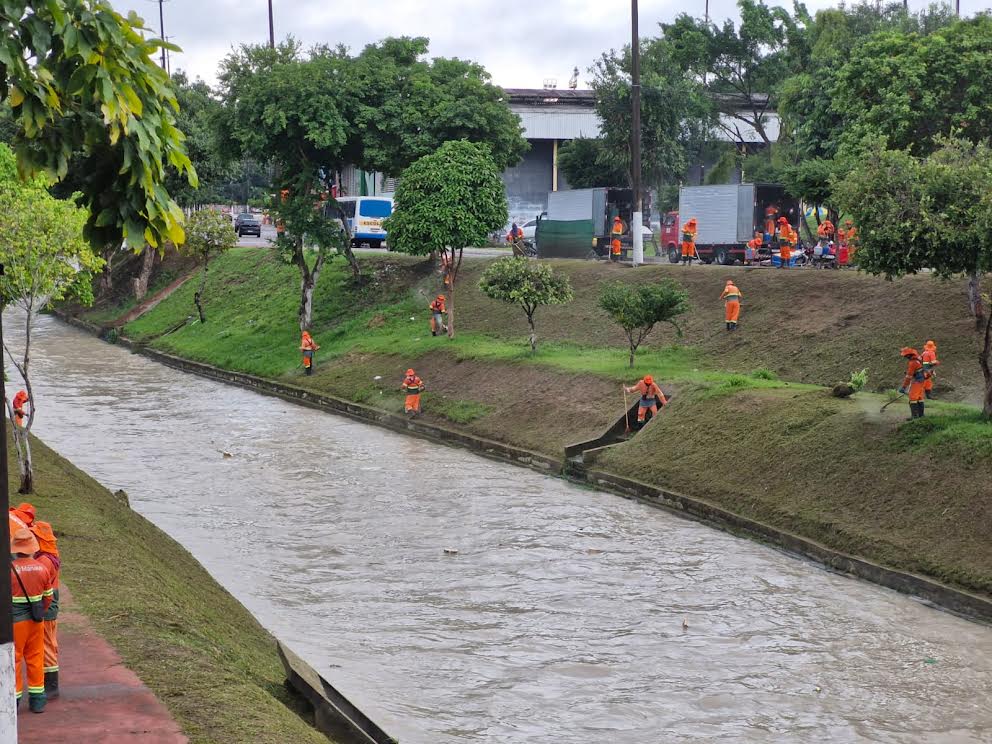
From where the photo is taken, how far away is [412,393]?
102ft

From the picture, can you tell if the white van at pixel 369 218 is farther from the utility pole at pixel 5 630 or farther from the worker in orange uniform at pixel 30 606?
the utility pole at pixel 5 630

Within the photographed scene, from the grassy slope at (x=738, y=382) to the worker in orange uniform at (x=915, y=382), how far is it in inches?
12.2

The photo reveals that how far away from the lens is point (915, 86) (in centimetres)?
3569

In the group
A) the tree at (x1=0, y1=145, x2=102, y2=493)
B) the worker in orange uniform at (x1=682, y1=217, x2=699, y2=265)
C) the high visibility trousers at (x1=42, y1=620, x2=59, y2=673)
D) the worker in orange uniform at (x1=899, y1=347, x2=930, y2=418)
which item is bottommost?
the high visibility trousers at (x1=42, y1=620, x2=59, y2=673)

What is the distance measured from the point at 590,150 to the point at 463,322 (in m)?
22.5

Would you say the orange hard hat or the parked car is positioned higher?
the parked car

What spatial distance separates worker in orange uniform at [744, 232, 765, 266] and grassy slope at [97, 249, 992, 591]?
2.89 metres

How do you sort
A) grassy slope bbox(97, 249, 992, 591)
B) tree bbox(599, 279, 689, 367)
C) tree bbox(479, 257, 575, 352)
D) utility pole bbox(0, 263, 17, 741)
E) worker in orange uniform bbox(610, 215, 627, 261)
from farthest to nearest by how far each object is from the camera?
worker in orange uniform bbox(610, 215, 627, 261) → tree bbox(479, 257, 575, 352) → tree bbox(599, 279, 689, 367) → grassy slope bbox(97, 249, 992, 591) → utility pole bbox(0, 263, 17, 741)

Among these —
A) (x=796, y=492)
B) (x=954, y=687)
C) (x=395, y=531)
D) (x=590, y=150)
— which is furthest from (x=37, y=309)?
(x=590, y=150)

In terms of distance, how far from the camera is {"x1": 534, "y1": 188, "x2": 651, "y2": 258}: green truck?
1700 inches

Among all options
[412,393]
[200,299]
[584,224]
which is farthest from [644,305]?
[200,299]

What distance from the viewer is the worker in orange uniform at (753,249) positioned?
36.8m

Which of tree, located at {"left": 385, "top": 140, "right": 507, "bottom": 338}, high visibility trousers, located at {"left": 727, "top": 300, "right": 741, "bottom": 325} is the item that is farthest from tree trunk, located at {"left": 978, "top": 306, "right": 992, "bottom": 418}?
tree, located at {"left": 385, "top": 140, "right": 507, "bottom": 338}

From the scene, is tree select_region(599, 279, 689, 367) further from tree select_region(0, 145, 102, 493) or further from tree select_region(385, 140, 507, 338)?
tree select_region(0, 145, 102, 493)
